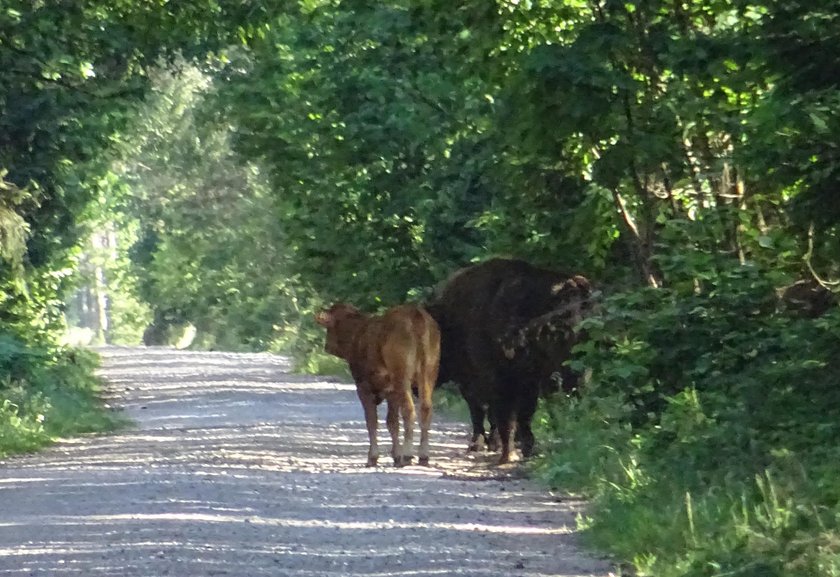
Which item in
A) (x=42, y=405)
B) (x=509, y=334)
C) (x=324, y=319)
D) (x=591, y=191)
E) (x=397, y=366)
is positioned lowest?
(x=42, y=405)

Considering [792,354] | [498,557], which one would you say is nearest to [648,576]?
[498,557]

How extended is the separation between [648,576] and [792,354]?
6.88 feet

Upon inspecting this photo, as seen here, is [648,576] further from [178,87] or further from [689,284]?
[178,87]

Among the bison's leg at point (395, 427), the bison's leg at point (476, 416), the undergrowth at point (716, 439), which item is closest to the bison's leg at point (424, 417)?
the bison's leg at point (395, 427)

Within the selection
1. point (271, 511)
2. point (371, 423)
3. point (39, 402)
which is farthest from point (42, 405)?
point (271, 511)

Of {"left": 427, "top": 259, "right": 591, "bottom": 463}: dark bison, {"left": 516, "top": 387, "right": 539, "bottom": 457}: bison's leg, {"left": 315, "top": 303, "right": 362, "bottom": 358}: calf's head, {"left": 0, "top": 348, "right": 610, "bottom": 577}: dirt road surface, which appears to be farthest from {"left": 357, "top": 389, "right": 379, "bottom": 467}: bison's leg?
{"left": 516, "top": 387, "right": 539, "bottom": 457}: bison's leg

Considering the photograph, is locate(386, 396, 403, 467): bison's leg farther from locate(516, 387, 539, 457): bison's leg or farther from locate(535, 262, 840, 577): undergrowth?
locate(535, 262, 840, 577): undergrowth

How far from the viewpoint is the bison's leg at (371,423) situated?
1547 centimetres

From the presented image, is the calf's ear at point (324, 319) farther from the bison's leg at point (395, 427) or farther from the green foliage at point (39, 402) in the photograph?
the green foliage at point (39, 402)

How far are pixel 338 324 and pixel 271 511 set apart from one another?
14.4 feet

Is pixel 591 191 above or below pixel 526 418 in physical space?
above

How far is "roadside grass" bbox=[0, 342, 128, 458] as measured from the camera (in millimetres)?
19328

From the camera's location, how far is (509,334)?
15.2m

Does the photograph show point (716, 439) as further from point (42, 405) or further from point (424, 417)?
point (42, 405)
